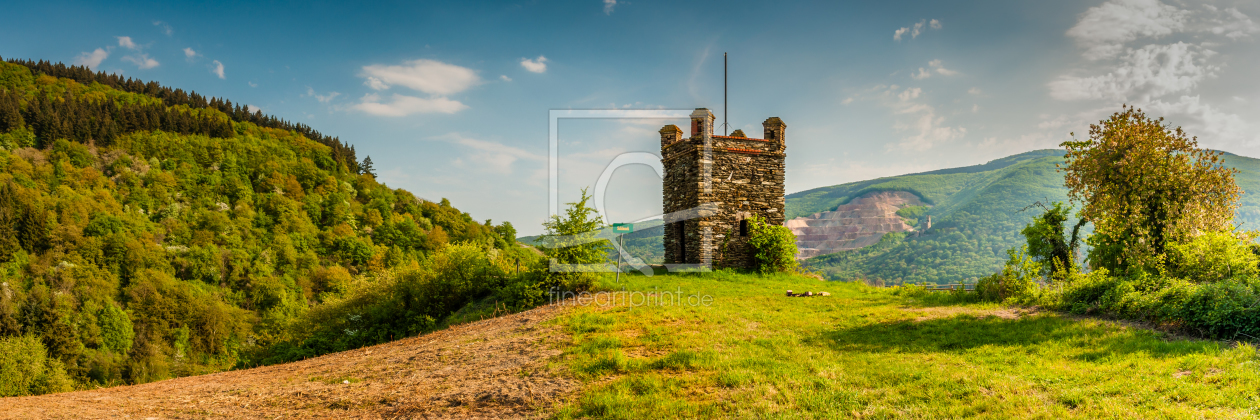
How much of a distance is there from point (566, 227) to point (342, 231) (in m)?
72.3

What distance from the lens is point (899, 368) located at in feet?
23.0

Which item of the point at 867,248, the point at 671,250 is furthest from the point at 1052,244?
the point at 867,248

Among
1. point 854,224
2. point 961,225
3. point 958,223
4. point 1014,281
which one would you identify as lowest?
point 1014,281

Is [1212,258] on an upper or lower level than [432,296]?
upper

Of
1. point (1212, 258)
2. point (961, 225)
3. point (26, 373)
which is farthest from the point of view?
point (961, 225)

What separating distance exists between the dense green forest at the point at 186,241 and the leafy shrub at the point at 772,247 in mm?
8856

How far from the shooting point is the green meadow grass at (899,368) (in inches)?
213

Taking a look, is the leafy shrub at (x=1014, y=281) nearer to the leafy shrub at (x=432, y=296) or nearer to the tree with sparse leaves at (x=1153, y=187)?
the tree with sparse leaves at (x=1153, y=187)

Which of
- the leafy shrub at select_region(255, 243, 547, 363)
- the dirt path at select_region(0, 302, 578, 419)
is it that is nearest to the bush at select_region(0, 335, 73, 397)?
the leafy shrub at select_region(255, 243, 547, 363)

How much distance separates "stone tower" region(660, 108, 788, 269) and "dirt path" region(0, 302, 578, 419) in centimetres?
1102

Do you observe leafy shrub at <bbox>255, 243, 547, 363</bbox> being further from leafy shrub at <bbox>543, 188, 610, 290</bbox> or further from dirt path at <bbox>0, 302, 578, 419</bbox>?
dirt path at <bbox>0, 302, 578, 419</bbox>

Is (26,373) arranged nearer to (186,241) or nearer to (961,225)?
(186,241)

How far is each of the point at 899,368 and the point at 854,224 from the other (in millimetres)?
141265

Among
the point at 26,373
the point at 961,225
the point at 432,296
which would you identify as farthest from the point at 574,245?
the point at 961,225
